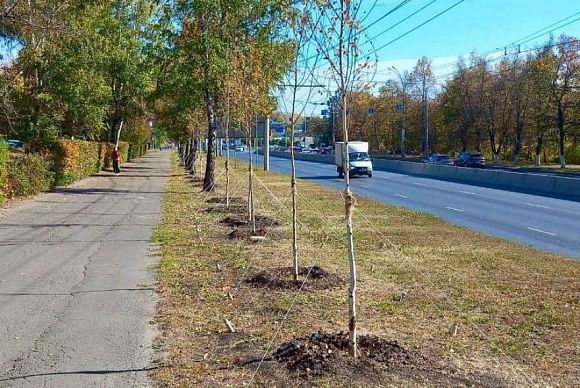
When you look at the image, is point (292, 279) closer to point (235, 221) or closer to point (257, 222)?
point (257, 222)

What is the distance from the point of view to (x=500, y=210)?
22.6 m

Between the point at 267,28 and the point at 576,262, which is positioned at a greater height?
the point at 267,28

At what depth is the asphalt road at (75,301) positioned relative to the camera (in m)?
5.95

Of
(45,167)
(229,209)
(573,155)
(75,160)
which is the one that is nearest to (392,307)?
(229,209)

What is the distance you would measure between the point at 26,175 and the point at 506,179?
2419cm

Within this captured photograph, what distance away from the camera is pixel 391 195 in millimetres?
29531

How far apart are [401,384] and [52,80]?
31.0 metres

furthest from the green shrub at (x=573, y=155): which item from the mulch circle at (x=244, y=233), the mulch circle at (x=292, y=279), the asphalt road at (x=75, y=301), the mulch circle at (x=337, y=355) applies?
the mulch circle at (x=337, y=355)

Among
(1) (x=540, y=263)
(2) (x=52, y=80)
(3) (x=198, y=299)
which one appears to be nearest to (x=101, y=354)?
(3) (x=198, y=299)

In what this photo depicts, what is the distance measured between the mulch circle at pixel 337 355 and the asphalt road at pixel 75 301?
4.03 ft

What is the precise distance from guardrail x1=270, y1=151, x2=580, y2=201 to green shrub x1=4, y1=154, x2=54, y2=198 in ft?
66.9

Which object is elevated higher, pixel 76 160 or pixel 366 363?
pixel 76 160

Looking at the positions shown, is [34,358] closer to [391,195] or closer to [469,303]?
[469,303]

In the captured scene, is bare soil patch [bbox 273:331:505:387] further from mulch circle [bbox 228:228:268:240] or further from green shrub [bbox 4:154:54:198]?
green shrub [bbox 4:154:54:198]
